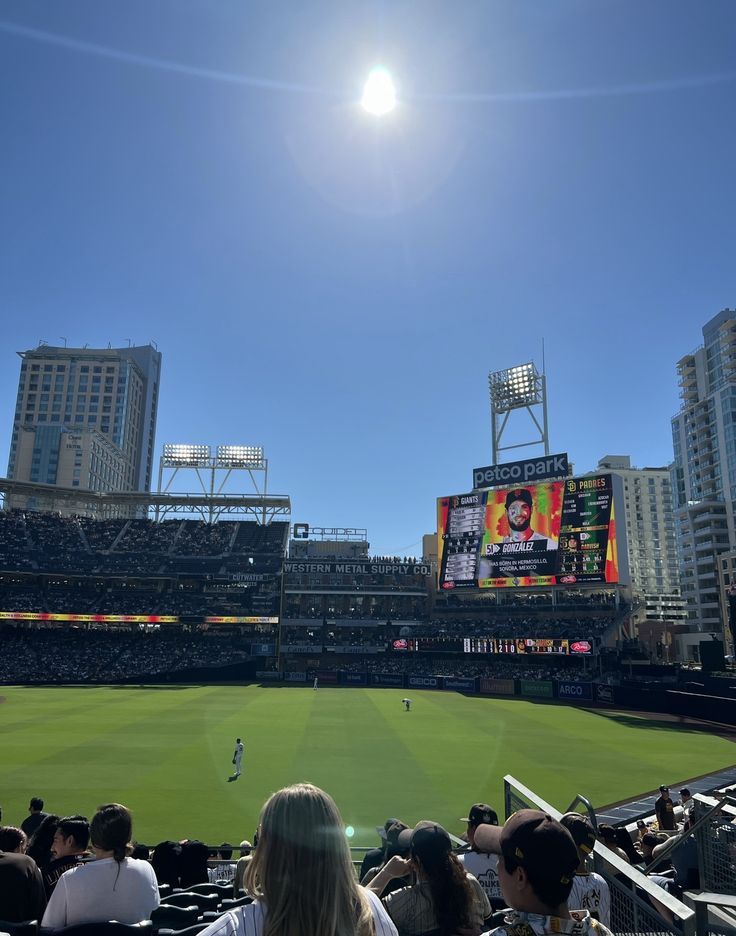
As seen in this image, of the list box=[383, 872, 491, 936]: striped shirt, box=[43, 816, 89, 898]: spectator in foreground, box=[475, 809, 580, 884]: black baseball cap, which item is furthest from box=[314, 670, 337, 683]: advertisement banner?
box=[475, 809, 580, 884]: black baseball cap

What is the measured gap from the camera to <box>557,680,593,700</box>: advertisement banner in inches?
2000

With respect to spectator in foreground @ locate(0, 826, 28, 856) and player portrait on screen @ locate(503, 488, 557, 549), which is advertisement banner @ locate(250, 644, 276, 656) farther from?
spectator in foreground @ locate(0, 826, 28, 856)

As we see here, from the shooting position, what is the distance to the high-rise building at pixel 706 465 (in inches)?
3666

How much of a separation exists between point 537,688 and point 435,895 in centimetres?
5442

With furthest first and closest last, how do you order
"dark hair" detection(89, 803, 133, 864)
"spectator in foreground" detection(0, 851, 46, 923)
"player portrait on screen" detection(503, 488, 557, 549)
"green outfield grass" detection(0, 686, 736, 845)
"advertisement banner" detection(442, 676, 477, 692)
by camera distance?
"player portrait on screen" detection(503, 488, 557, 549) < "advertisement banner" detection(442, 676, 477, 692) < "green outfield grass" detection(0, 686, 736, 845) < "spectator in foreground" detection(0, 851, 46, 923) < "dark hair" detection(89, 803, 133, 864)

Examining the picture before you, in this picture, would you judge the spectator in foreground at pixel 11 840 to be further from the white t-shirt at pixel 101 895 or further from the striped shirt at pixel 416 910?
the striped shirt at pixel 416 910

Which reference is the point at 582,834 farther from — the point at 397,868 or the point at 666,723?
the point at 666,723

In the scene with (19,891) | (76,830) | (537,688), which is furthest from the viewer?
(537,688)

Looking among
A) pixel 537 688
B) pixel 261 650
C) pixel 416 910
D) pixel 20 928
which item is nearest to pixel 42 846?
pixel 20 928

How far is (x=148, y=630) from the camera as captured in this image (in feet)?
242

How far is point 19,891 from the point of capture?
495 cm

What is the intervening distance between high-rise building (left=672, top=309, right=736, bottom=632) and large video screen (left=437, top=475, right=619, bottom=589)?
44151 mm

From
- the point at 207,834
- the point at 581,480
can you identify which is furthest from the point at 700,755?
the point at 581,480

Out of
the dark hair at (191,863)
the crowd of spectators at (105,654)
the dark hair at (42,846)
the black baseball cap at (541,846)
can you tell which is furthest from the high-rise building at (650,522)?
the black baseball cap at (541,846)
